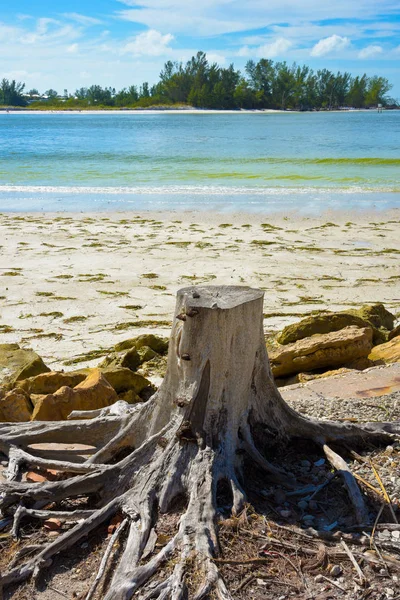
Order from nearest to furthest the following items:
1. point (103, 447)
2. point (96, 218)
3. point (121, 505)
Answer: point (121, 505), point (103, 447), point (96, 218)

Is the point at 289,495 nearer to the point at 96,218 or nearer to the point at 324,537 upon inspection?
the point at 324,537

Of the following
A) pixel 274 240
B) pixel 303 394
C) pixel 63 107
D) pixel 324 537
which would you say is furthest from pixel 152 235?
pixel 63 107

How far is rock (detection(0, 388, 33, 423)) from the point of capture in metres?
4.89

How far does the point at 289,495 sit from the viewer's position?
337 centimetres

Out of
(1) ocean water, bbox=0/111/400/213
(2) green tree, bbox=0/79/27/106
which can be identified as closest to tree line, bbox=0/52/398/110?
(2) green tree, bbox=0/79/27/106

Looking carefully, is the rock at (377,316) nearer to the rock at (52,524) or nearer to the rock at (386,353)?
the rock at (386,353)

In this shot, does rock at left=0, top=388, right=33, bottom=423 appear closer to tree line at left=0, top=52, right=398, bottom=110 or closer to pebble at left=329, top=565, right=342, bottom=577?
pebble at left=329, top=565, right=342, bottom=577

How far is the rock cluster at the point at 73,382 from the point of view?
15.9 feet

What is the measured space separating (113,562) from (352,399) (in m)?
2.58

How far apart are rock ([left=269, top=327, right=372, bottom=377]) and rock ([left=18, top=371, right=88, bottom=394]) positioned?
1832mm

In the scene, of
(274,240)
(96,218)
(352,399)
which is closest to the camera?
(352,399)

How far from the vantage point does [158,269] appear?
9992 millimetres

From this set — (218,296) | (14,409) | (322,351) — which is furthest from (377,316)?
(218,296)

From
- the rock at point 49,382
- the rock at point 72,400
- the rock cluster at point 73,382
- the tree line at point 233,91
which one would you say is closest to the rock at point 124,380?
the rock cluster at point 73,382
